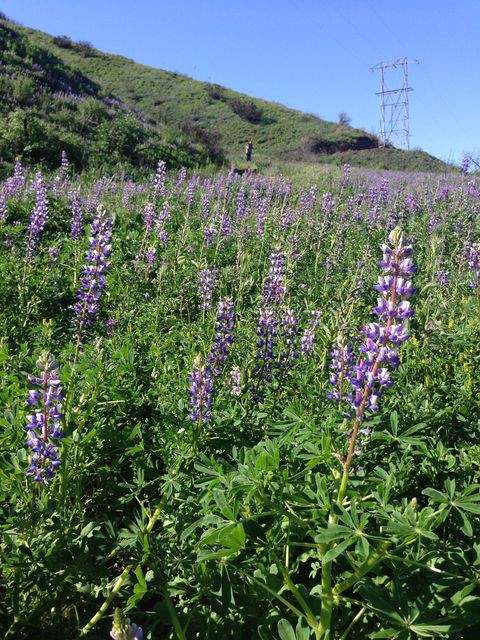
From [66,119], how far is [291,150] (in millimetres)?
17612

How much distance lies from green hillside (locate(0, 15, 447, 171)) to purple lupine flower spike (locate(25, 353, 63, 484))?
66.4ft

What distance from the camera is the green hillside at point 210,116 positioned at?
23.7 meters

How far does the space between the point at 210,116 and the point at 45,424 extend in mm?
35406

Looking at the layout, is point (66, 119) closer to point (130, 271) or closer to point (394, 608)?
point (130, 271)

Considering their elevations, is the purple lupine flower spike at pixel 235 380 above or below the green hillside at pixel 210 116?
below

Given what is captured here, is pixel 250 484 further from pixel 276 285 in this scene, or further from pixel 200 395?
pixel 276 285

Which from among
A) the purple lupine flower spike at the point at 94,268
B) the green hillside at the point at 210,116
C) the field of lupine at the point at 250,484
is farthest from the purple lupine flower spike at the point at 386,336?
the green hillside at the point at 210,116

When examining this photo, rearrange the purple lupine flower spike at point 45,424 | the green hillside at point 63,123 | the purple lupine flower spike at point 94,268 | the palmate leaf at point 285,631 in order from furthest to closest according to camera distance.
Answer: the green hillside at point 63,123 < the purple lupine flower spike at point 94,268 < the purple lupine flower spike at point 45,424 < the palmate leaf at point 285,631

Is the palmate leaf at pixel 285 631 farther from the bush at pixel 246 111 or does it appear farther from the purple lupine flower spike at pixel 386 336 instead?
the bush at pixel 246 111

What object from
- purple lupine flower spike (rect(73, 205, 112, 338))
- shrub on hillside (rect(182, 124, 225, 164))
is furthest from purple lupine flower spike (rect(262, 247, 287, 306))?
shrub on hillside (rect(182, 124, 225, 164))

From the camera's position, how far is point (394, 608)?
1537 mm

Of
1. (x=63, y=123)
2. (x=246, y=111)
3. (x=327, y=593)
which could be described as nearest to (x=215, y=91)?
(x=246, y=111)

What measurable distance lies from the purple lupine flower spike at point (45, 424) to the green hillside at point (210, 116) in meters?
20.2

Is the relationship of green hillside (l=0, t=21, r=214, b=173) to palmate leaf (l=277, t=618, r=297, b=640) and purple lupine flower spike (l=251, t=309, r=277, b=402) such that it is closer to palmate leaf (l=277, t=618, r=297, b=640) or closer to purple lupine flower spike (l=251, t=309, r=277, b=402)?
purple lupine flower spike (l=251, t=309, r=277, b=402)
